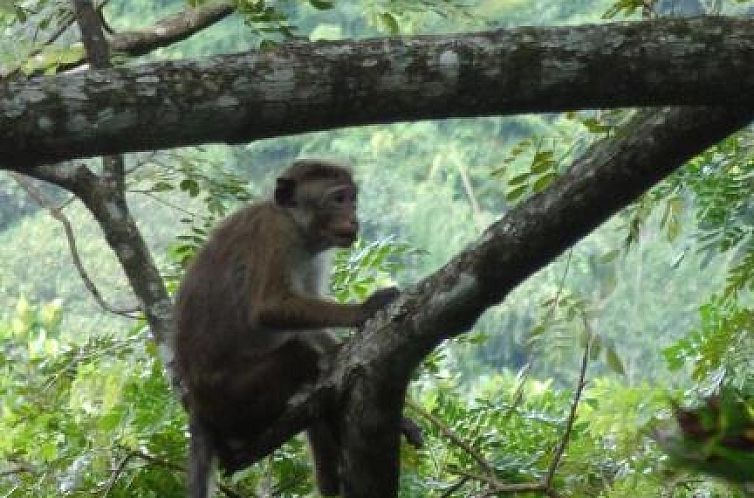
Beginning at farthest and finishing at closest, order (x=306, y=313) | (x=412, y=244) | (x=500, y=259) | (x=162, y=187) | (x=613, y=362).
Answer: (x=412, y=244), (x=162, y=187), (x=306, y=313), (x=613, y=362), (x=500, y=259)

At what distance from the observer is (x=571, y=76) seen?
116 inches

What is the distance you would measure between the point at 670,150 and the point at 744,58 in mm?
269

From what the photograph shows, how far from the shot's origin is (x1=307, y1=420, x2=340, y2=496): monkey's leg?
14.3 ft

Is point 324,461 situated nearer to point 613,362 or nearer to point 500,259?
point 613,362

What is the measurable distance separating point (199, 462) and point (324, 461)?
0.44 meters

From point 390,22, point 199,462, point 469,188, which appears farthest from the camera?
point 469,188

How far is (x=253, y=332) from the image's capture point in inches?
177

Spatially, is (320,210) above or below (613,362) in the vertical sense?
above

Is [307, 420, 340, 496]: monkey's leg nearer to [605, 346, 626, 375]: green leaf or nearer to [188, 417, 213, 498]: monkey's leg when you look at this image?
[188, 417, 213, 498]: monkey's leg

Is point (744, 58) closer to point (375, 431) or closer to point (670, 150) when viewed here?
point (670, 150)

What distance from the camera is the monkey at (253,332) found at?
13.8 feet

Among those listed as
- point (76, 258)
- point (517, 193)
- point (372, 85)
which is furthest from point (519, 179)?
point (76, 258)

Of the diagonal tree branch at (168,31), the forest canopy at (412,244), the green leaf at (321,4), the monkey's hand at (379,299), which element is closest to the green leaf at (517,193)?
the forest canopy at (412,244)

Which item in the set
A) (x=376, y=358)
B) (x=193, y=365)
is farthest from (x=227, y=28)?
(x=376, y=358)
